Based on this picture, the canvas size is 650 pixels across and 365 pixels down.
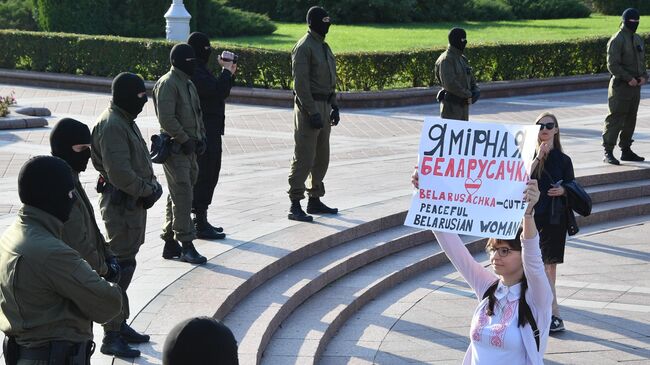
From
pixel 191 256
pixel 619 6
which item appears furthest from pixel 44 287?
pixel 619 6

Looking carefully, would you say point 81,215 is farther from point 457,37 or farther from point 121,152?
point 457,37

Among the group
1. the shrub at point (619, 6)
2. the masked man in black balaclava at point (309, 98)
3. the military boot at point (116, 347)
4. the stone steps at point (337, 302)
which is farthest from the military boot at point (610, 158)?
the shrub at point (619, 6)

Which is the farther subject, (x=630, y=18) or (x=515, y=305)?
(x=630, y=18)

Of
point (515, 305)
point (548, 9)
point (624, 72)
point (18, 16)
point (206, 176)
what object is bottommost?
point (18, 16)

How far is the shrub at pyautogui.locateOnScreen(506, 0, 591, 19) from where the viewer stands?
4066 cm

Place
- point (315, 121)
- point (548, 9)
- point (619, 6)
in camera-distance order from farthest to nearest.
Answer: point (619, 6)
point (548, 9)
point (315, 121)

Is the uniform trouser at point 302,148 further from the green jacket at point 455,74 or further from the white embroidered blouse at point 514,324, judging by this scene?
the white embroidered blouse at point 514,324

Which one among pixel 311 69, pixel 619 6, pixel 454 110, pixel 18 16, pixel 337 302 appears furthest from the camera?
pixel 619 6

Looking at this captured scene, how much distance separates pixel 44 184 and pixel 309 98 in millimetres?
5946

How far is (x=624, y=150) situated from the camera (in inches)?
552

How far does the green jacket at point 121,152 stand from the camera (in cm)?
720

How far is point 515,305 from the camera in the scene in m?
4.84

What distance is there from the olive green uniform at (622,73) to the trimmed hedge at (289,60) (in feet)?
25.8

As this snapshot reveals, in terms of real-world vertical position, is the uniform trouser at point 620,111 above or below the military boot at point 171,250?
above
